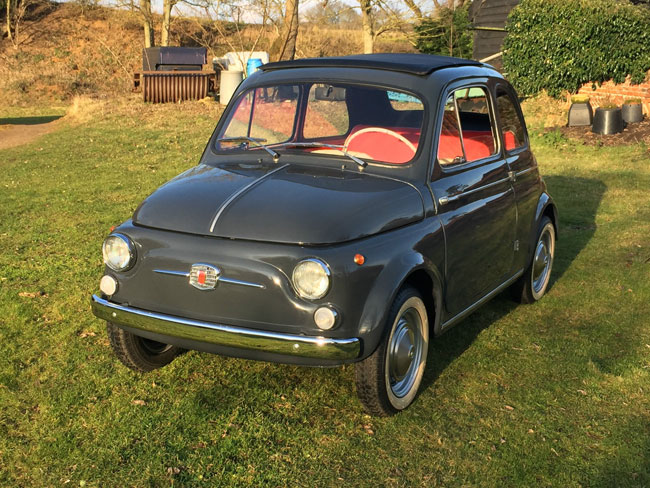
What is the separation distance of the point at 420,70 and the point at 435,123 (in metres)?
0.41

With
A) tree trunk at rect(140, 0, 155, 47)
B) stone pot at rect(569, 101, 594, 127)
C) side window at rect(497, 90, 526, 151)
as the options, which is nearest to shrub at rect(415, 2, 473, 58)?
tree trunk at rect(140, 0, 155, 47)

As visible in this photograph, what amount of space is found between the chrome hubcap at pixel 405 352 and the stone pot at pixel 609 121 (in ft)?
42.5

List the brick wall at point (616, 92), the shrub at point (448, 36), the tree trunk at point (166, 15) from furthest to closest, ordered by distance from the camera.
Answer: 1. the tree trunk at point (166, 15)
2. the shrub at point (448, 36)
3. the brick wall at point (616, 92)

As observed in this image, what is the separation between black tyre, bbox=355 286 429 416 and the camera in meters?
3.99

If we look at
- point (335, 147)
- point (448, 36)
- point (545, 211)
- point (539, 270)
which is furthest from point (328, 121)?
point (448, 36)

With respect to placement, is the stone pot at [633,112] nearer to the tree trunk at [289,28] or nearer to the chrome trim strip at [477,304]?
the chrome trim strip at [477,304]

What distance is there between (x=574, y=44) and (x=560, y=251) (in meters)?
11.4

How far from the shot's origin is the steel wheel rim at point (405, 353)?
4152 millimetres

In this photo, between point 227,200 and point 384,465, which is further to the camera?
point 227,200

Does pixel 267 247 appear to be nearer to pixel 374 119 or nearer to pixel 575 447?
pixel 374 119

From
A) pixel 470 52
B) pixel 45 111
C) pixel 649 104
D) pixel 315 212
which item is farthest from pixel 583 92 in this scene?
pixel 45 111

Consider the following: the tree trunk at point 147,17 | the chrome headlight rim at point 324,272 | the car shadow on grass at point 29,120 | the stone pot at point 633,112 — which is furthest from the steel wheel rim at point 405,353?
the tree trunk at point 147,17

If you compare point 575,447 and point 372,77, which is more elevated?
point 372,77

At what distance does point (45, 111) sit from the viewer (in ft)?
88.7
